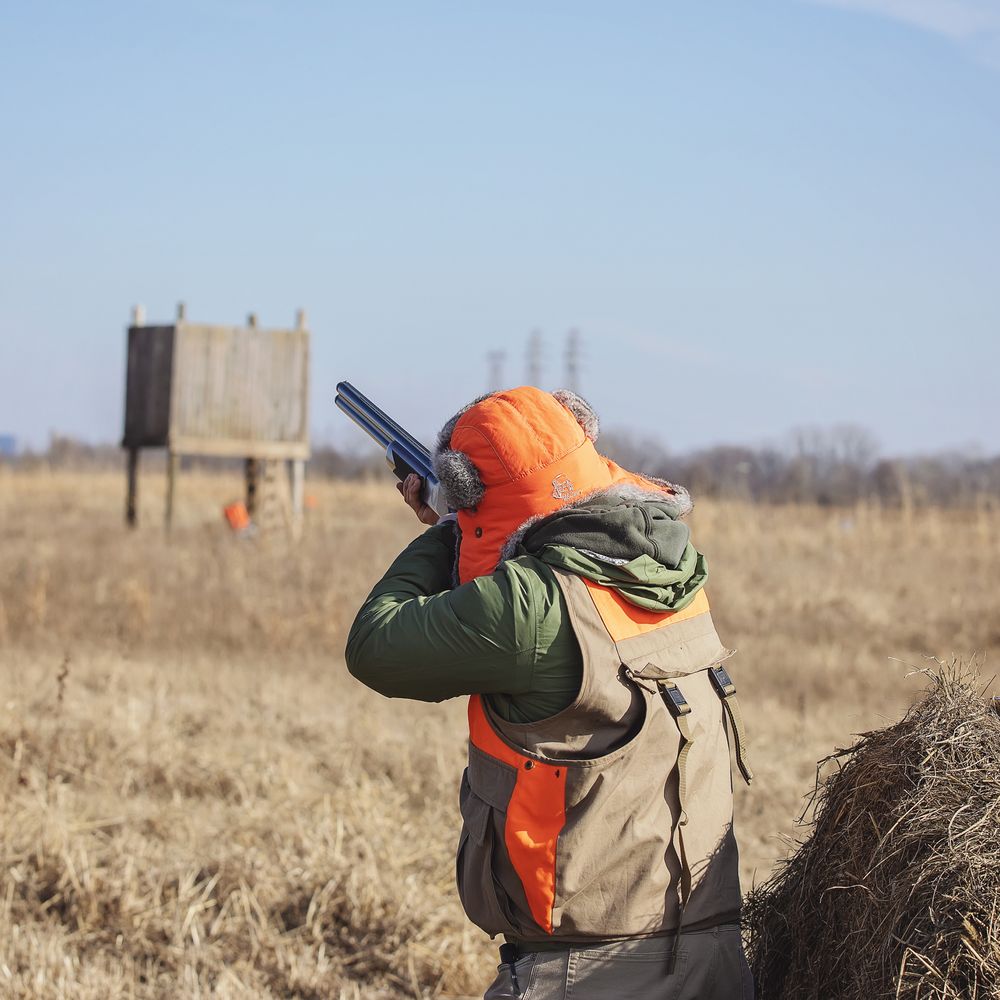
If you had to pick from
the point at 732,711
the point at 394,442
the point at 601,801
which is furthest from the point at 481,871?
the point at 394,442

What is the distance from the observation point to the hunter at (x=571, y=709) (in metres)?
2.44

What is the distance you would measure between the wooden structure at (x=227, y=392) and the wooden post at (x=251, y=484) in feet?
0.04

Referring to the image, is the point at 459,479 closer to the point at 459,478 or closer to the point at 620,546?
the point at 459,478

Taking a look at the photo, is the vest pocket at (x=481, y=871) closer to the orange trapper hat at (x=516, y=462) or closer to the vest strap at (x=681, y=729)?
the vest strap at (x=681, y=729)

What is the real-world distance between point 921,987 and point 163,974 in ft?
9.48

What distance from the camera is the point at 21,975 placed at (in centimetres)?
414

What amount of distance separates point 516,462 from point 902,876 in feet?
3.72

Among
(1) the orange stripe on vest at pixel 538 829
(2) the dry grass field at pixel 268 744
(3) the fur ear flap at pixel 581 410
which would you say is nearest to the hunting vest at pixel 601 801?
(1) the orange stripe on vest at pixel 538 829

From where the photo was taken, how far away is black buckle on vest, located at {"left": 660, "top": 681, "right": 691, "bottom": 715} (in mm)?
2518

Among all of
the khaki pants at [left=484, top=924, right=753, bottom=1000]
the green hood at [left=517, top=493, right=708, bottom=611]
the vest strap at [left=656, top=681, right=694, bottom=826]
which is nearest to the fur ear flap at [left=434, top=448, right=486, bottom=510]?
the green hood at [left=517, top=493, right=708, bottom=611]

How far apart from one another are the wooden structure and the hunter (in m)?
13.7

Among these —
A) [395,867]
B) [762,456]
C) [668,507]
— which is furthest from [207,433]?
[762,456]

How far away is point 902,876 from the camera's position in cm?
246

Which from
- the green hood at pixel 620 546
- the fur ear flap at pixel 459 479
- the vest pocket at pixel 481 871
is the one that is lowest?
the vest pocket at pixel 481 871
